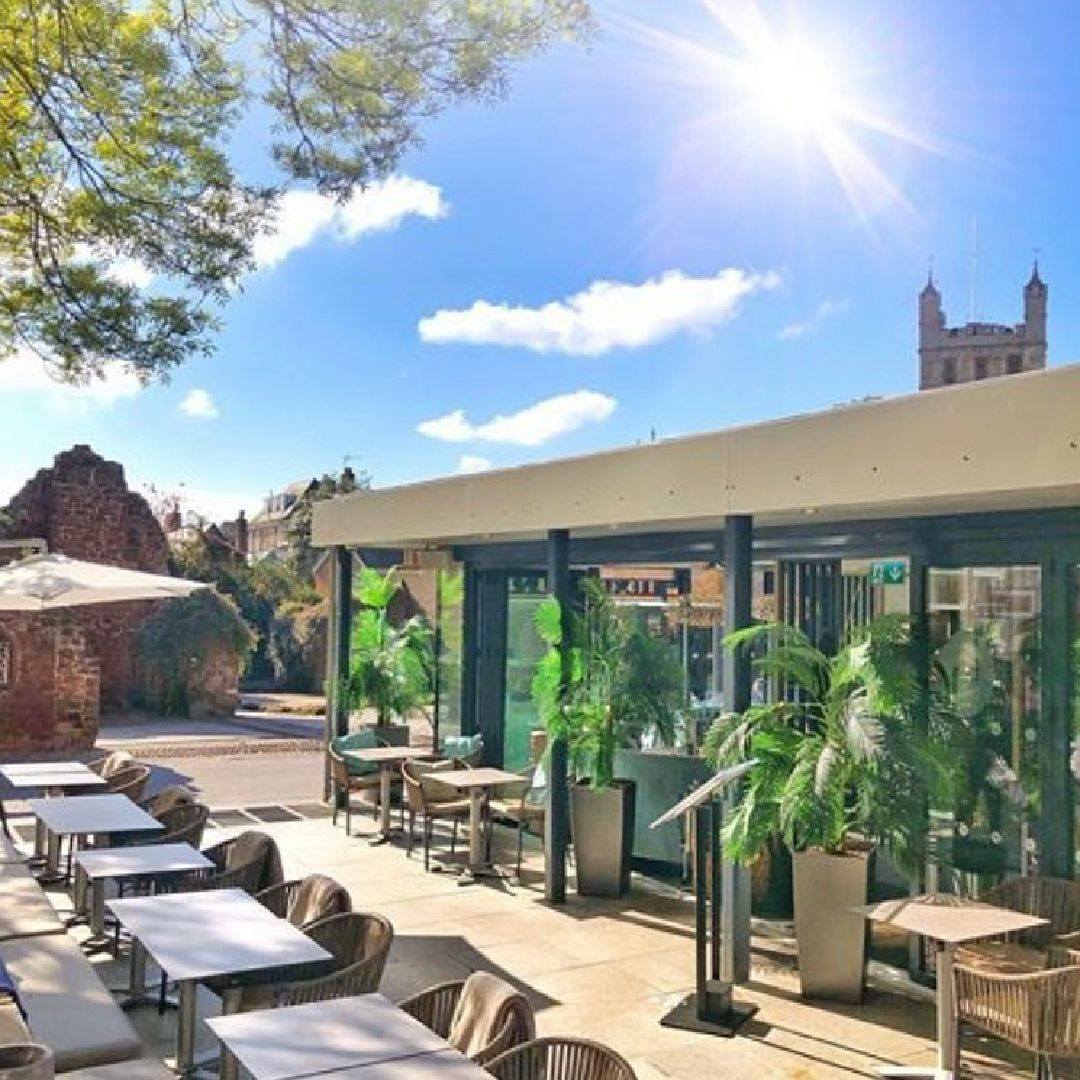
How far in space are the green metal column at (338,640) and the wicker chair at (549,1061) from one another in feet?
28.1

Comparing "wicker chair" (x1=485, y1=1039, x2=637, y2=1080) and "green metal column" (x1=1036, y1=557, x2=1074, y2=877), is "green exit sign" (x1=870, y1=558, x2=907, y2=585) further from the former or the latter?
"wicker chair" (x1=485, y1=1039, x2=637, y2=1080)

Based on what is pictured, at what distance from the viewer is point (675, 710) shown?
8.45 meters

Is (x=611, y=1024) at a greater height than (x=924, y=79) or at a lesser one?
lesser

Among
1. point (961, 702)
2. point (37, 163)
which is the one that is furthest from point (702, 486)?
point (37, 163)

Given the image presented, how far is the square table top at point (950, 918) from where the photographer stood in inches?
184

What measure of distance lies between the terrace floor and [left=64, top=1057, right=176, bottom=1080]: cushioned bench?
1.48 m

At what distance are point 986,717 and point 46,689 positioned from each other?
47.8 feet

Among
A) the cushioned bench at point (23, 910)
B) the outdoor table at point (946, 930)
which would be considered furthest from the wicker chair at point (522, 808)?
the outdoor table at point (946, 930)

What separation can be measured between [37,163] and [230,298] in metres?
1.61

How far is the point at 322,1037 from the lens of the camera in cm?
353

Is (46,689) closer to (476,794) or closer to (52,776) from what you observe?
(52,776)

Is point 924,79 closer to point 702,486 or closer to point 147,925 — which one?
point 702,486

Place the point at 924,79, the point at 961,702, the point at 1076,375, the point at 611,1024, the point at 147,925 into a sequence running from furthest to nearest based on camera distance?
the point at 924,79 < the point at 961,702 < the point at 611,1024 < the point at 147,925 < the point at 1076,375

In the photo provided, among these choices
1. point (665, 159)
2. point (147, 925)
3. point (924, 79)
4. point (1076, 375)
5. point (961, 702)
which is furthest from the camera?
point (665, 159)
